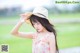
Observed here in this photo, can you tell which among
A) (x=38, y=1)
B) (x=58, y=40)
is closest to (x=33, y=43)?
(x=58, y=40)

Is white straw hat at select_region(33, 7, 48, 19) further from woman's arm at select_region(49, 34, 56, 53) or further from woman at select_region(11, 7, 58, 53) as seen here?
woman's arm at select_region(49, 34, 56, 53)

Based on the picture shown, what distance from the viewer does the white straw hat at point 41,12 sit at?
1.43 meters

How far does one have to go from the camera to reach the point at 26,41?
1.46 meters

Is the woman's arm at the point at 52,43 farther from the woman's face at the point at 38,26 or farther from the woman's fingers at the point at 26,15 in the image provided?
the woman's fingers at the point at 26,15

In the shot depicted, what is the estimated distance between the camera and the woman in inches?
56.2

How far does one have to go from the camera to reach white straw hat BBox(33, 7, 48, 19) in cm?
143

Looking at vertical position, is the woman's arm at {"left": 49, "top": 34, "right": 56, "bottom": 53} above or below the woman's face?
below

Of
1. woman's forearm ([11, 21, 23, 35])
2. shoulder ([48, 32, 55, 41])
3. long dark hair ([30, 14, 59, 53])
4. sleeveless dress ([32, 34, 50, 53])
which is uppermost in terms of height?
long dark hair ([30, 14, 59, 53])

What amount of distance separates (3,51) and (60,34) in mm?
385

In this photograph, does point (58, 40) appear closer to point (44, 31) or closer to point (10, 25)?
point (44, 31)

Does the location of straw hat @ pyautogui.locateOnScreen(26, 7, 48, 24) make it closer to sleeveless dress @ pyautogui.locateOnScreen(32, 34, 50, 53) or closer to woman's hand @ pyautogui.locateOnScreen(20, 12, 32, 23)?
woman's hand @ pyautogui.locateOnScreen(20, 12, 32, 23)

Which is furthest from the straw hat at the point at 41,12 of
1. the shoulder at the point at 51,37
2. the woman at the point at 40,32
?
the shoulder at the point at 51,37

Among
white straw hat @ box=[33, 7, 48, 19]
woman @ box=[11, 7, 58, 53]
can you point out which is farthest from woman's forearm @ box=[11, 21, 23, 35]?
white straw hat @ box=[33, 7, 48, 19]

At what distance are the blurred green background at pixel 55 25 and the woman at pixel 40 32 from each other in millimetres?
26
